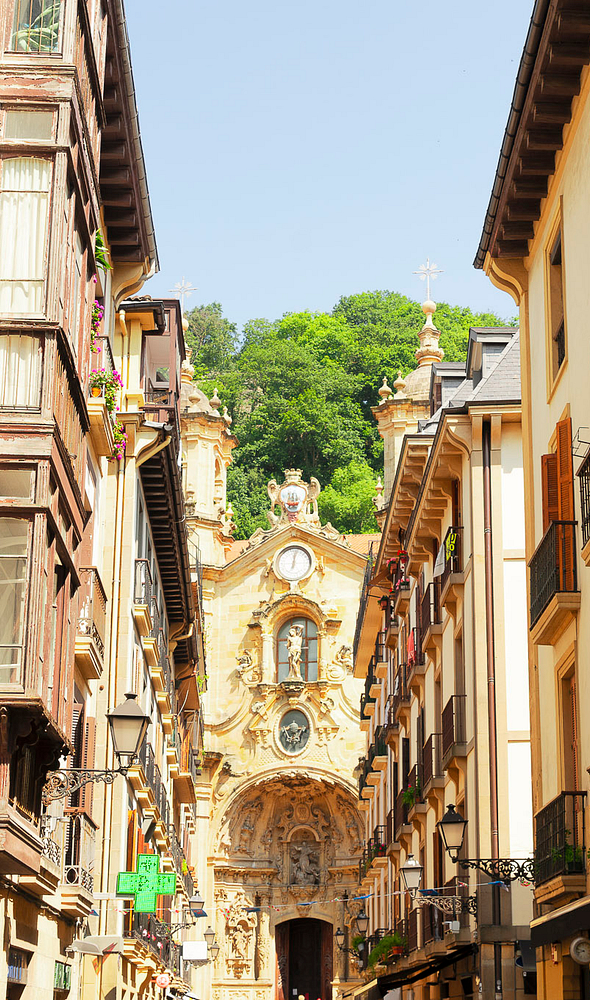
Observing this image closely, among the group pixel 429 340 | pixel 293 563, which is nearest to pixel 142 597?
pixel 429 340

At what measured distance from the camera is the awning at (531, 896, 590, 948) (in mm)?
12586

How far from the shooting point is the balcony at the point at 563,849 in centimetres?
1376

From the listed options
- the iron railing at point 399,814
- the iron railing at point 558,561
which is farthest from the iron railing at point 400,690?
→ the iron railing at point 558,561

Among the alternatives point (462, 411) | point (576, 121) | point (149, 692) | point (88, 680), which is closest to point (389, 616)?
point (149, 692)

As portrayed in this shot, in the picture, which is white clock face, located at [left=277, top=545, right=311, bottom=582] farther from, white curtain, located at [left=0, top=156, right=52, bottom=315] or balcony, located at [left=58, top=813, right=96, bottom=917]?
white curtain, located at [left=0, top=156, right=52, bottom=315]

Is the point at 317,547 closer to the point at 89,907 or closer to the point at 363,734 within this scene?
the point at 363,734

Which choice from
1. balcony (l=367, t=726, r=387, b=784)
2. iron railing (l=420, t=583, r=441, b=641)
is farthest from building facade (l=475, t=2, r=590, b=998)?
balcony (l=367, t=726, r=387, b=784)

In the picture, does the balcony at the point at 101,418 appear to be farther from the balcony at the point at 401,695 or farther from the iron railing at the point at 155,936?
the balcony at the point at 401,695

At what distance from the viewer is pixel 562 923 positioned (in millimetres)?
13367

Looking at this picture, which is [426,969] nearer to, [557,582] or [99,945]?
[99,945]

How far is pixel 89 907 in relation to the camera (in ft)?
61.3

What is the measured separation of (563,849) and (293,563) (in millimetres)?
48561

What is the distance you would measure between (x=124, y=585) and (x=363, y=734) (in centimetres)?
3551

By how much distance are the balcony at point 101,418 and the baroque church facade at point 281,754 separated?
39792 millimetres
